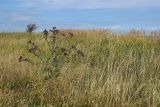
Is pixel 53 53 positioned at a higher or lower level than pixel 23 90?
higher

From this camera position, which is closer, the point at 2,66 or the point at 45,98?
the point at 45,98

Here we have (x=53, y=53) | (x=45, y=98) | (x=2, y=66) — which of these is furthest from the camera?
(x=2, y=66)

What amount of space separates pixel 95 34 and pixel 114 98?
13806 mm

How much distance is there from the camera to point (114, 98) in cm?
724

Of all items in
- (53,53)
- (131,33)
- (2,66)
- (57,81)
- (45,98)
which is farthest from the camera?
(131,33)

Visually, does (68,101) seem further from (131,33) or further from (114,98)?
(131,33)

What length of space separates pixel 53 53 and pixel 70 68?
49 centimetres

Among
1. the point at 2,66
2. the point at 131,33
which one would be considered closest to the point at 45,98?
the point at 2,66

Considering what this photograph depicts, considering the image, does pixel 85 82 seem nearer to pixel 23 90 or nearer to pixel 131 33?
pixel 23 90

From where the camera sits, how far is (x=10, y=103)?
6.83 metres

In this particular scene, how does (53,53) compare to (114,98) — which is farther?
(53,53)

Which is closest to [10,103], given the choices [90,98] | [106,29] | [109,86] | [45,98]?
[45,98]

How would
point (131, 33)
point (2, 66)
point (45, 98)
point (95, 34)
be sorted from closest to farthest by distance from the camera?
point (45, 98), point (2, 66), point (131, 33), point (95, 34)

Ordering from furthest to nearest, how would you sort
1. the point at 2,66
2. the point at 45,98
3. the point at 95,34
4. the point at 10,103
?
the point at 95,34 → the point at 2,66 → the point at 45,98 → the point at 10,103
